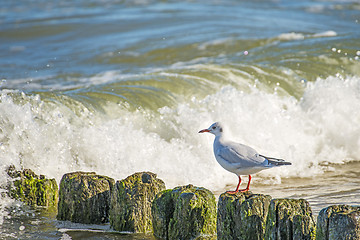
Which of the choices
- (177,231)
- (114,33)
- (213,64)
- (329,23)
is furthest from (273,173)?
(329,23)

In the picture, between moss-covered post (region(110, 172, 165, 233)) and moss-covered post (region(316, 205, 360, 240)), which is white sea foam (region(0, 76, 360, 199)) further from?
moss-covered post (region(316, 205, 360, 240))

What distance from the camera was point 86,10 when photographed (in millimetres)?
16031

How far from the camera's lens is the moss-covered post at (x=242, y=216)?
3592 millimetres

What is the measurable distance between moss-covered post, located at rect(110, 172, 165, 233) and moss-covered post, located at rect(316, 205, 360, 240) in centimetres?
152

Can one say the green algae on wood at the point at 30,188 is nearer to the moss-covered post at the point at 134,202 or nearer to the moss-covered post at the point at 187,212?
the moss-covered post at the point at 134,202

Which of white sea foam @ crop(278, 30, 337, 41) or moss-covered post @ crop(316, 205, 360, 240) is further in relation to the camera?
white sea foam @ crop(278, 30, 337, 41)

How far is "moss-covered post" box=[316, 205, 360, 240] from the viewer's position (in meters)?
3.11

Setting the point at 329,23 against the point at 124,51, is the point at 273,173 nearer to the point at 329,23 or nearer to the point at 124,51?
the point at 124,51

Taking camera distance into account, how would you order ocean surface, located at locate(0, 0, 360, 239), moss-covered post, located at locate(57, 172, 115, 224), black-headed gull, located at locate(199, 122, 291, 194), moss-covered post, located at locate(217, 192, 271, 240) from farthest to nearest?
1. ocean surface, located at locate(0, 0, 360, 239)
2. moss-covered post, located at locate(57, 172, 115, 224)
3. black-headed gull, located at locate(199, 122, 291, 194)
4. moss-covered post, located at locate(217, 192, 271, 240)

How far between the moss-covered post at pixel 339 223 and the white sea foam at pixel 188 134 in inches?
121

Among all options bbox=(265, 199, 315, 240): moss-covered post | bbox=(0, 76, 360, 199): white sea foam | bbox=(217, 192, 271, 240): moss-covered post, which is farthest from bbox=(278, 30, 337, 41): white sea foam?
bbox=(265, 199, 315, 240): moss-covered post

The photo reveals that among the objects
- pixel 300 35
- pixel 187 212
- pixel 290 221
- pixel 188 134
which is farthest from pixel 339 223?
pixel 300 35

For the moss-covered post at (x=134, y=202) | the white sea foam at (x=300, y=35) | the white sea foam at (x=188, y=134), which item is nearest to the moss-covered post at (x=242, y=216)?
the moss-covered post at (x=134, y=202)

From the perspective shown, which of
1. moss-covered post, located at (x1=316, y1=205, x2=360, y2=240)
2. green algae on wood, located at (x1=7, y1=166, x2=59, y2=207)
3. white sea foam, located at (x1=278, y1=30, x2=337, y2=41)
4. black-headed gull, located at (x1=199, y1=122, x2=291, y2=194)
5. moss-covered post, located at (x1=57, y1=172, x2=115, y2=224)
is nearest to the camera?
moss-covered post, located at (x1=316, y1=205, x2=360, y2=240)
